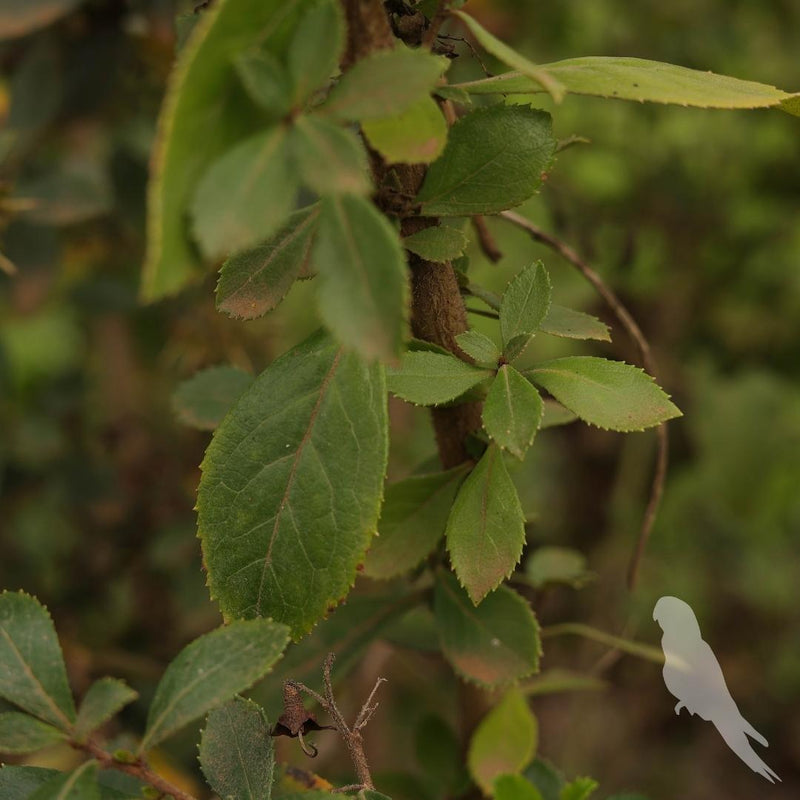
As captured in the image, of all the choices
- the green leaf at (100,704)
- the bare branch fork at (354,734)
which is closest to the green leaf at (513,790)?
the bare branch fork at (354,734)

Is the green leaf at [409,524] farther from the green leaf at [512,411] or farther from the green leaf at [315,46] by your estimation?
the green leaf at [315,46]

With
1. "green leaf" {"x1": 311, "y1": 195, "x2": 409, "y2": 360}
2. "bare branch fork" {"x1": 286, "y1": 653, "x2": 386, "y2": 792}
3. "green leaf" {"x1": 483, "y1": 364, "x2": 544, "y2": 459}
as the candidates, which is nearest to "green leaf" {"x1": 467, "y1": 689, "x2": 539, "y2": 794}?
"bare branch fork" {"x1": 286, "y1": 653, "x2": 386, "y2": 792}

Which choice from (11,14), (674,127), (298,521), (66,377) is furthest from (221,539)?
(674,127)

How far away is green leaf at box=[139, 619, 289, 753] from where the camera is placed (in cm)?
41

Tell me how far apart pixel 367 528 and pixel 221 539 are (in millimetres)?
77

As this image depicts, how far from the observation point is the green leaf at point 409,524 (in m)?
0.57

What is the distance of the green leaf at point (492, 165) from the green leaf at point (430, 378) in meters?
0.08

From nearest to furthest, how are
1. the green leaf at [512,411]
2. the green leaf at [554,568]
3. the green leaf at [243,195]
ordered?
the green leaf at [243,195], the green leaf at [512,411], the green leaf at [554,568]

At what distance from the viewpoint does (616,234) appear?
1565 mm

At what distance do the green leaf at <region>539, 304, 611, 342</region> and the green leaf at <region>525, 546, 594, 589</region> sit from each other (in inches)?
9.0

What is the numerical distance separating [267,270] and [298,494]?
11 cm

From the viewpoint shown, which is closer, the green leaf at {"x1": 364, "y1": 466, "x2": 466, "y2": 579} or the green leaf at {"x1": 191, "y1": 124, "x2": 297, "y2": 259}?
the green leaf at {"x1": 191, "y1": 124, "x2": 297, "y2": 259}

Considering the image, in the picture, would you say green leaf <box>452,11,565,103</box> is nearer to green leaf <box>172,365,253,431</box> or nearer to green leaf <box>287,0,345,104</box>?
green leaf <box>287,0,345,104</box>

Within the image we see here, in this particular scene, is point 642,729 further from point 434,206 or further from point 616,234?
point 434,206
